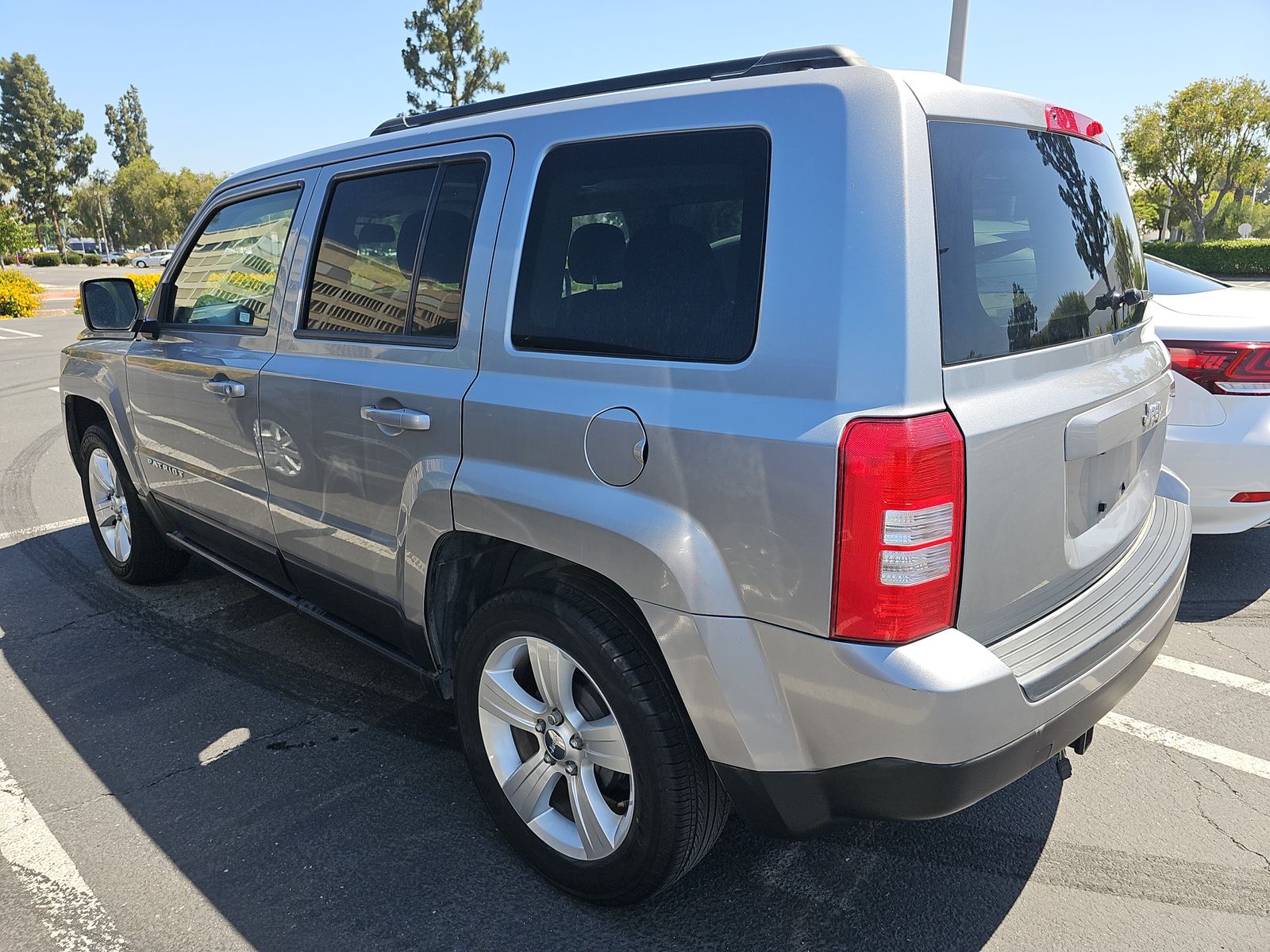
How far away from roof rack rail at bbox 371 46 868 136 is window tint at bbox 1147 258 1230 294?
3.73 meters

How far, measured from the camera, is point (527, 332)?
232 cm

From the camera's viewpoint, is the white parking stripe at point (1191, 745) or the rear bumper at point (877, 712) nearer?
the rear bumper at point (877, 712)

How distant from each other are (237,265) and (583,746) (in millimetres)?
2445

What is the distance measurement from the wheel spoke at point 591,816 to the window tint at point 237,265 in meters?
2.02

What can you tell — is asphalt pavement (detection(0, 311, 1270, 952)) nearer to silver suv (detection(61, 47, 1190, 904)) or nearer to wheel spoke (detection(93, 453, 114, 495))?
silver suv (detection(61, 47, 1190, 904))

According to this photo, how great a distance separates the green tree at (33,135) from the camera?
78.1m

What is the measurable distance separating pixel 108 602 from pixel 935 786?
14.0 feet

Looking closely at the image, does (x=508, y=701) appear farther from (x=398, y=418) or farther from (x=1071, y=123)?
(x=1071, y=123)

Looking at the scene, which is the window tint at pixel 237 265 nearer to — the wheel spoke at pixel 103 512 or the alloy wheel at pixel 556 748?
the wheel spoke at pixel 103 512

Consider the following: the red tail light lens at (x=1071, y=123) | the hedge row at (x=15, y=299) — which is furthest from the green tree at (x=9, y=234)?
the red tail light lens at (x=1071, y=123)

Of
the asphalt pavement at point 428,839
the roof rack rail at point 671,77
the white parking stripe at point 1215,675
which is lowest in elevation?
the white parking stripe at point 1215,675

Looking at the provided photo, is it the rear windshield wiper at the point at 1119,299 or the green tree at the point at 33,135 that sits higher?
the green tree at the point at 33,135

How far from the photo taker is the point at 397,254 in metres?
2.75

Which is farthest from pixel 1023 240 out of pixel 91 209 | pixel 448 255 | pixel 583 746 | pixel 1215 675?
pixel 91 209
